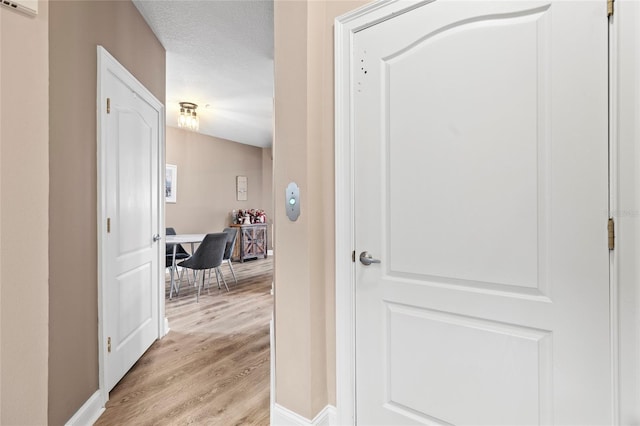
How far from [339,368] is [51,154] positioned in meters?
1.62

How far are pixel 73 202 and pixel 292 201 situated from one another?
110cm

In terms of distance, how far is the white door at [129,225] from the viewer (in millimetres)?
1957

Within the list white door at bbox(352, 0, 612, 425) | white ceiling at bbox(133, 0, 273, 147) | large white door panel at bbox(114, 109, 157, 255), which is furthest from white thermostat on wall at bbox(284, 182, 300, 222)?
white ceiling at bbox(133, 0, 273, 147)

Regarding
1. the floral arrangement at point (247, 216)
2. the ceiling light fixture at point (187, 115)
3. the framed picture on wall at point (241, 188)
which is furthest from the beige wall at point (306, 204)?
the framed picture on wall at point (241, 188)

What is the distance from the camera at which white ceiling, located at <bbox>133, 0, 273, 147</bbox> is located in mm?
2432

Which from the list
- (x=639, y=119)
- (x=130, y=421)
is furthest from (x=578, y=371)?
(x=130, y=421)

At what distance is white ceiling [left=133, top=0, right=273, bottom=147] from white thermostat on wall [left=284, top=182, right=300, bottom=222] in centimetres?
164

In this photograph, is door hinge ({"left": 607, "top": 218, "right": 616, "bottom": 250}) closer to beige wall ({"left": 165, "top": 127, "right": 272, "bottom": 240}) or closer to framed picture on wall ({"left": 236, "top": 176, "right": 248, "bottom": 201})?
beige wall ({"left": 165, "top": 127, "right": 272, "bottom": 240})
